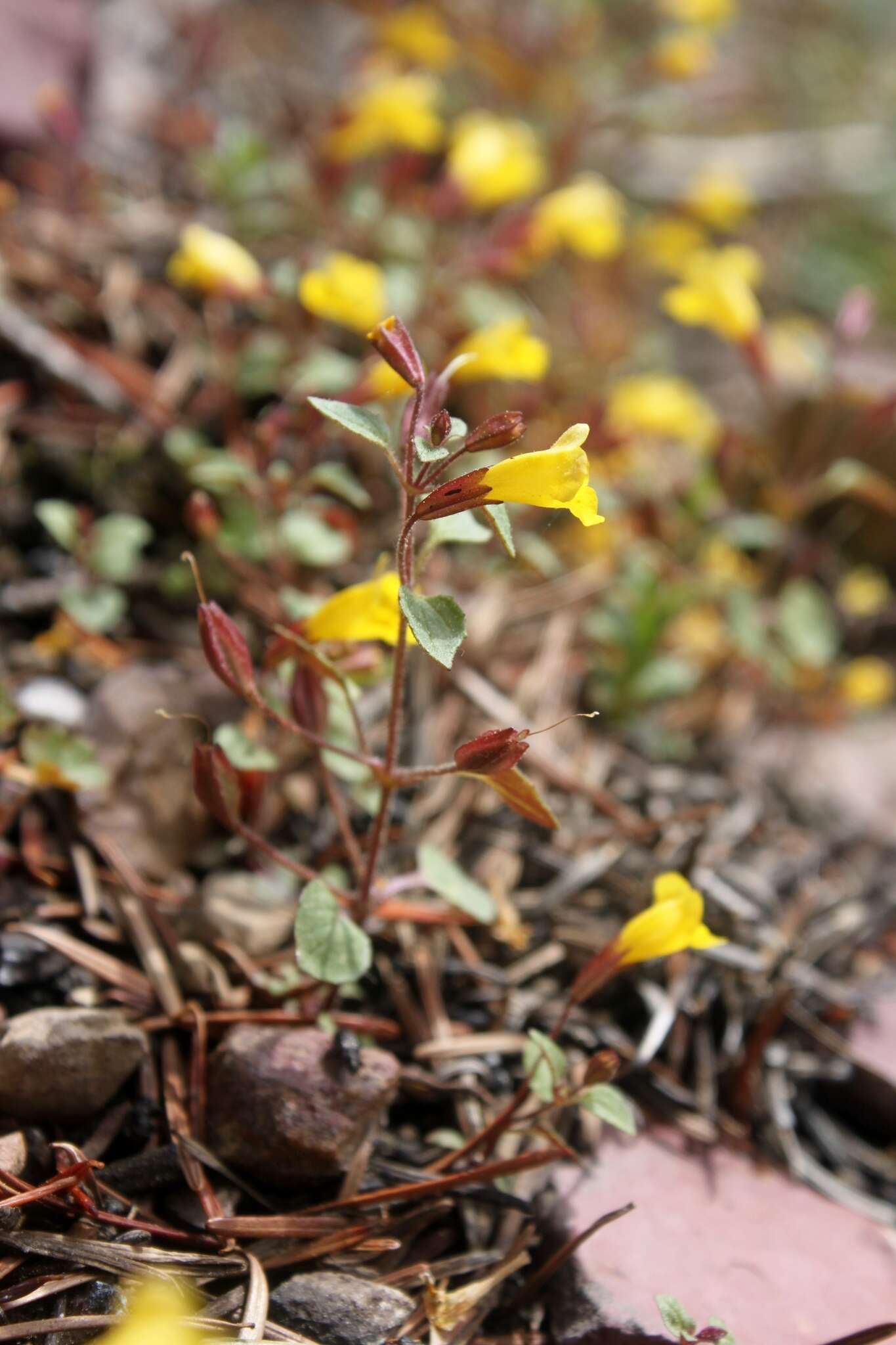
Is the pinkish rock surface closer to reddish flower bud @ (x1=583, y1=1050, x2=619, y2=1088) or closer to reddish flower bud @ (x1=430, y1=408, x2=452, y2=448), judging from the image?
reddish flower bud @ (x1=583, y1=1050, x2=619, y2=1088)

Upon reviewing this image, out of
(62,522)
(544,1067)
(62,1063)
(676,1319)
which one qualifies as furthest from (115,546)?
(676,1319)

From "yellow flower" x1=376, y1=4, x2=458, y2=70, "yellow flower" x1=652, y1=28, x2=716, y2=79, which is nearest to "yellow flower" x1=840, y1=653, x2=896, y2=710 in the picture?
"yellow flower" x1=652, y1=28, x2=716, y2=79

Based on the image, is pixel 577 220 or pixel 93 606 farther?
pixel 577 220

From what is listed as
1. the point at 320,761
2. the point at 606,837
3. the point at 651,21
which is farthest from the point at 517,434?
the point at 651,21

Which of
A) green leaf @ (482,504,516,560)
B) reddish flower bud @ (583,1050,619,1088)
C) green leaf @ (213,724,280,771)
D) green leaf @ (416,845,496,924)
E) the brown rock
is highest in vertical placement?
green leaf @ (482,504,516,560)

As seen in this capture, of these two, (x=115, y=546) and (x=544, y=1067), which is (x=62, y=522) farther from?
(x=544, y=1067)

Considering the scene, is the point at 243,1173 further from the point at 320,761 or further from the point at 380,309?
the point at 380,309

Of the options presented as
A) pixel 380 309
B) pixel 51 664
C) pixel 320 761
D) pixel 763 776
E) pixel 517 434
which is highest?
pixel 517 434
